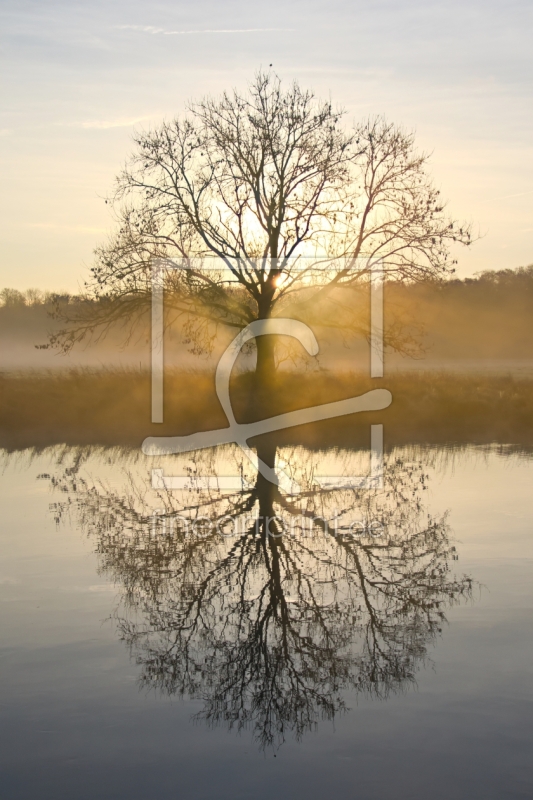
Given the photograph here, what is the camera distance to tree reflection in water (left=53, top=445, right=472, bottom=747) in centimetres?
634

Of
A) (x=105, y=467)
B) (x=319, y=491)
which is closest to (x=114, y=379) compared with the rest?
(x=105, y=467)

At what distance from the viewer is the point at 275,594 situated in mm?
8500

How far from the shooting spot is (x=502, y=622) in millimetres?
7586

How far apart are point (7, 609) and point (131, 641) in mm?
1527

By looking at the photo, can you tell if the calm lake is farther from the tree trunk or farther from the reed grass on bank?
the tree trunk
